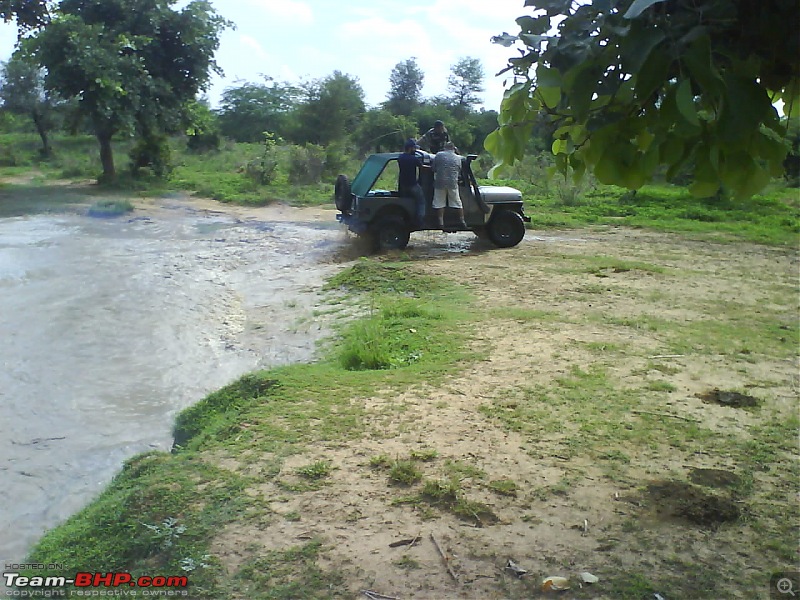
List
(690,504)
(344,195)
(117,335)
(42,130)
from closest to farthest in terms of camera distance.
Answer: (690,504)
(117,335)
(344,195)
(42,130)

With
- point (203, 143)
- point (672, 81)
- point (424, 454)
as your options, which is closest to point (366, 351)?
point (424, 454)

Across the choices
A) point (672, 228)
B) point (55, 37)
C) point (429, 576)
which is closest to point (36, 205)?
point (55, 37)

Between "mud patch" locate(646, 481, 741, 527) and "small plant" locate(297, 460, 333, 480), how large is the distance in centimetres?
173

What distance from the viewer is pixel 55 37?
20.3 meters

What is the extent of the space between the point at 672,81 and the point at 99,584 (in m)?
3.10

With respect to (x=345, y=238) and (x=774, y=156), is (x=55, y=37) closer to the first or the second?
(x=345, y=238)

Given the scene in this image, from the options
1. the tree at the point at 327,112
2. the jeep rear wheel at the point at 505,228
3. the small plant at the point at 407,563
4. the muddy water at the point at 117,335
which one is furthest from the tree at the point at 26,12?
the small plant at the point at 407,563

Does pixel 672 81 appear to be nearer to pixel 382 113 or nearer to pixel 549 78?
pixel 549 78

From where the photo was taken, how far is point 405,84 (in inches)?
1401

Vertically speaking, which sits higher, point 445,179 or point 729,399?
point 445,179

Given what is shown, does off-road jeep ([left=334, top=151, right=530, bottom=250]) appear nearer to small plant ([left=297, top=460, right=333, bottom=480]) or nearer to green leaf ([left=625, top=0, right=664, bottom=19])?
small plant ([left=297, top=460, right=333, bottom=480])

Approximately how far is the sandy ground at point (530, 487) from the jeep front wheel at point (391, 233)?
14.3 ft

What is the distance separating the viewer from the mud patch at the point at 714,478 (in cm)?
418

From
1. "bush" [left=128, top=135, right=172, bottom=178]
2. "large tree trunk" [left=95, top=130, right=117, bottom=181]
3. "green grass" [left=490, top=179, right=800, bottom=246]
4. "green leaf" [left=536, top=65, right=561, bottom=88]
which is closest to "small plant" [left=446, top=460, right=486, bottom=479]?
"green leaf" [left=536, top=65, right=561, bottom=88]
